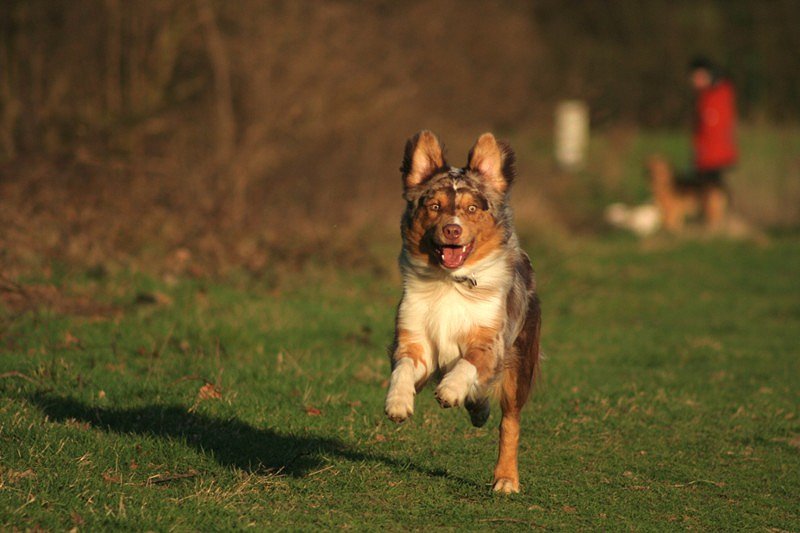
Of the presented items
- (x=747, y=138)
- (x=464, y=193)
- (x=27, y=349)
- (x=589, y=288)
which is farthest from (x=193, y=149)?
(x=747, y=138)

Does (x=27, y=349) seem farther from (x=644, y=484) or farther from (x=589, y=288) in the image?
(x=589, y=288)

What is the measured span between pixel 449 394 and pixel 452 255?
94 centimetres

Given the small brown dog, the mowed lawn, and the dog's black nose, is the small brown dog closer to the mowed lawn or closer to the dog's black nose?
the mowed lawn

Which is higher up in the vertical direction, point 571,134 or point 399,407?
point 571,134

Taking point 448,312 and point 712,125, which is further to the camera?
point 712,125

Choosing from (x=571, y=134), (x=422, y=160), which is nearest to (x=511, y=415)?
(x=422, y=160)

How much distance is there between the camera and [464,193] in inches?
253

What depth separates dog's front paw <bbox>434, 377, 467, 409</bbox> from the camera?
5.61 metres

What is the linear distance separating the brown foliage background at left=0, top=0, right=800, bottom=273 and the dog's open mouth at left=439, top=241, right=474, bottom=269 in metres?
6.27

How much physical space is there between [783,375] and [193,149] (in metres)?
9.22

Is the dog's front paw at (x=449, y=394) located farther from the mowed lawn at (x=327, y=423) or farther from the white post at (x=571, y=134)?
the white post at (x=571, y=134)

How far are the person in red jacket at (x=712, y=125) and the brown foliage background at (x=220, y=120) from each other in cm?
352

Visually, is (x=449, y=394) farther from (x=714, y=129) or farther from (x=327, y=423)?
(x=714, y=129)

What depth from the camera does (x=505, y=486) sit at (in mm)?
6418
